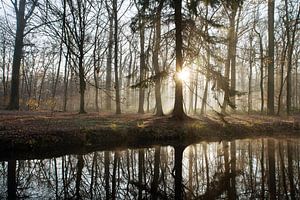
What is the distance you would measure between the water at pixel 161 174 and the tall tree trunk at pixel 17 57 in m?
15.5

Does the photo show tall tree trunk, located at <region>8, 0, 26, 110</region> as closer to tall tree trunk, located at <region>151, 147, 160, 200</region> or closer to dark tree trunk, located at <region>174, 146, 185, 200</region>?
tall tree trunk, located at <region>151, 147, 160, 200</region>

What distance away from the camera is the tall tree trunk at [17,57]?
25.4 meters

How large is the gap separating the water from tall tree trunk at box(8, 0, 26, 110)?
15.5m

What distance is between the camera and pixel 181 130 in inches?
634

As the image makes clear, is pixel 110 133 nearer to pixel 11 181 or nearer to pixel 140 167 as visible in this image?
pixel 140 167

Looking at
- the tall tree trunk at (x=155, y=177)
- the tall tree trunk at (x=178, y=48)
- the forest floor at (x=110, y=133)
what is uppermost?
the tall tree trunk at (x=178, y=48)

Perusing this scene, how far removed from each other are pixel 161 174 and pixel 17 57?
798 inches

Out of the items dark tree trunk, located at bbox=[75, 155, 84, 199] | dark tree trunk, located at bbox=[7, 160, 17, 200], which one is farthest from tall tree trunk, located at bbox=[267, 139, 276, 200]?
dark tree trunk, located at bbox=[7, 160, 17, 200]

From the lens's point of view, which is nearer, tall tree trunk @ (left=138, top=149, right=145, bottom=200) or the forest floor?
tall tree trunk @ (left=138, top=149, right=145, bottom=200)

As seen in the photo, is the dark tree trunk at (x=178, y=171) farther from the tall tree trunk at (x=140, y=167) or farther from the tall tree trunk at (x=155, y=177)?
the tall tree trunk at (x=140, y=167)

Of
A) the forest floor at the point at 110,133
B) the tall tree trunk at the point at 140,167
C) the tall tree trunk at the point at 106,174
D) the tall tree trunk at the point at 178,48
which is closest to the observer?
the tall tree trunk at the point at 106,174

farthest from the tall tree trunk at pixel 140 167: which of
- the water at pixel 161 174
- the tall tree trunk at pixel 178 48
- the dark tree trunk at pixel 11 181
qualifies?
the tall tree trunk at pixel 178 48

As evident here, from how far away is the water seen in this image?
7730 mm

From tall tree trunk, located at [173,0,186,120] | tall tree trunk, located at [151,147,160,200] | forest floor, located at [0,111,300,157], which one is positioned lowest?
tall tree trunk, located at [151,147,160,200]
